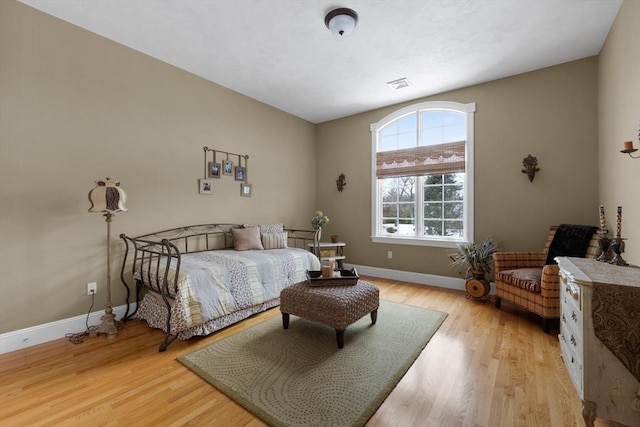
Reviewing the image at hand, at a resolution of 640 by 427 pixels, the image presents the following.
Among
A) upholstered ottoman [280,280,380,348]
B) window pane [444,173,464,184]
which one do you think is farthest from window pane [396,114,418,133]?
upholstered ottoman [280,280,380,348]

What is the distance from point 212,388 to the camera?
1.73 meters

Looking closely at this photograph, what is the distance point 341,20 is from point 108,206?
262 centimetres

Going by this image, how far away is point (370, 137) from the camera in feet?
15.5

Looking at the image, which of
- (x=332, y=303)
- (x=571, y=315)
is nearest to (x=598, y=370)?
(x=571, y=315)

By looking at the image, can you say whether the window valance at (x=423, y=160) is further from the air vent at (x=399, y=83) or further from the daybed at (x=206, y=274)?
the daybed at (x=206, y=274)

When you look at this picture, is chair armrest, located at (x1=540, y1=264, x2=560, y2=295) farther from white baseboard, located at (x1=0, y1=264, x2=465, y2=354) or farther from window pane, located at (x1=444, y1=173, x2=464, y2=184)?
white baseboard, located at (x1=0, y1=264, x2=465, y2=354)

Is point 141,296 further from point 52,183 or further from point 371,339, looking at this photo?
point 371,339

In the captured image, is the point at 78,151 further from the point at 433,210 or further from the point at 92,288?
the point at 433,210

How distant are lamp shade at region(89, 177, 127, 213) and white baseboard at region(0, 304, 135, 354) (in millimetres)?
1058

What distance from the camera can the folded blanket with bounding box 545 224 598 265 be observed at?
2.70 meters

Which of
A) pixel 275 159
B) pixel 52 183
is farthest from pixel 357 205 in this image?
pixel 52 183

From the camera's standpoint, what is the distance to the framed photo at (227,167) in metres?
A: 3.78

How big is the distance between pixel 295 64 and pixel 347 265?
3340 mm

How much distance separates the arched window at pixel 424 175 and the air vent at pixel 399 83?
23.3 inches
